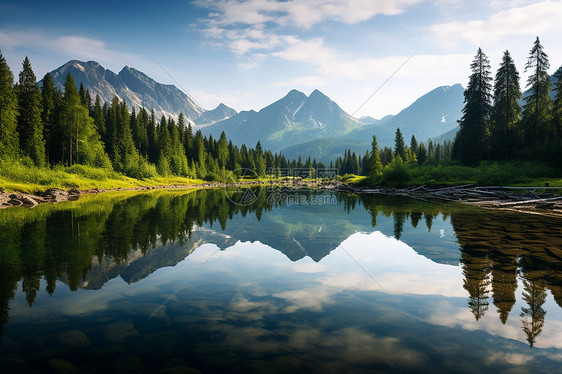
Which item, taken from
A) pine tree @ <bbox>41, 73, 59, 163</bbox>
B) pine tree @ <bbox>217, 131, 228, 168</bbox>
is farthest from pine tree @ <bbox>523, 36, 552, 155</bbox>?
pine tree @ <bbox>217, 131, 228, 168</bbox>

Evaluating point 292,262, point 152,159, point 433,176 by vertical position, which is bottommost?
point 292,262

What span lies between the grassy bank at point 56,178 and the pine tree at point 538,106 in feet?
226

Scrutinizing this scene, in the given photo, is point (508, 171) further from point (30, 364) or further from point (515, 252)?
point (30, 364)

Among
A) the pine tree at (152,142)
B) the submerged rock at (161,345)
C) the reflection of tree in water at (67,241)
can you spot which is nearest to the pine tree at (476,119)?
the reflection of tree in water at (67,241)

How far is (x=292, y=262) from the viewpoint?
11500mm

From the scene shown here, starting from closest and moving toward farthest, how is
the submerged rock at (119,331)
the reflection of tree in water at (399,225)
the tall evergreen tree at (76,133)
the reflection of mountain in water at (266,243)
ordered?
the submerged rock at (119,331)
the reflection of mountain in water at (266,243)
the reflection of tree in water at (399,225)
the tall evergreen tree at (76,133)

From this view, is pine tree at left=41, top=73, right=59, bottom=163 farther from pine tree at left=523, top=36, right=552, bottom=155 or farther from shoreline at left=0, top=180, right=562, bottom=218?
pine tree at left=523, top=36, right=552, bottom=155

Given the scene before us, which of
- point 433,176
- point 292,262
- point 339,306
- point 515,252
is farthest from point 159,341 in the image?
point 433,176

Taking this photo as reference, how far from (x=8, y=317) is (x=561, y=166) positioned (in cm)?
5184

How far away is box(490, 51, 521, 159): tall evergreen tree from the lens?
1950 inches

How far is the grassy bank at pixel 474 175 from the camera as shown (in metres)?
36.2

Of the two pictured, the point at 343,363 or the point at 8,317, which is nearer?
the point at 343,363

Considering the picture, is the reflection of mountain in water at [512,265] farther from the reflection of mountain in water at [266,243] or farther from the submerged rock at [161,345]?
the submerged rock at [161,345]

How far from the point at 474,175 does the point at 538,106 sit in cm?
1732
